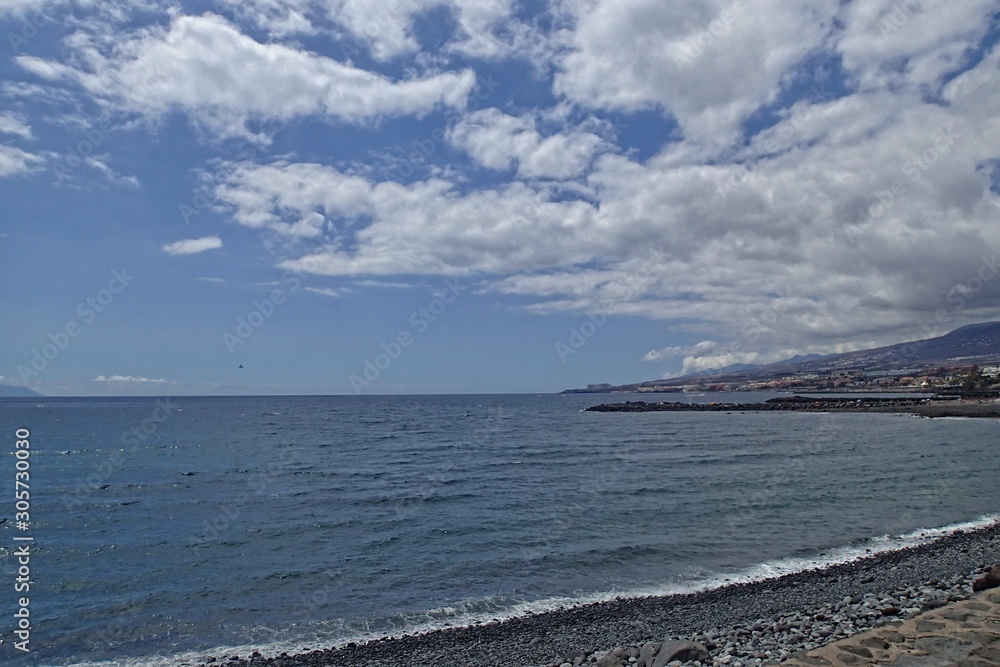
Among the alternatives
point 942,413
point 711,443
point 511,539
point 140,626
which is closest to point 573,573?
point 511,539

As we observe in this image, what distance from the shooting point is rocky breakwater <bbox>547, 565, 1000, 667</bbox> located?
9.52m

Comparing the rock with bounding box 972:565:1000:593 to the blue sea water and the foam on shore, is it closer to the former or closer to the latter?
the foam on shore

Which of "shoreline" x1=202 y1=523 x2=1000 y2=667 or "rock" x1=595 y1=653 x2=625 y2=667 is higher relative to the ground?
"rock" x1=595 y1=653 x2=625 y2=667

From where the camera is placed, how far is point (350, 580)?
1639 cm

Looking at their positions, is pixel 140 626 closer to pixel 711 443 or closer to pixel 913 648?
pixel 913 648

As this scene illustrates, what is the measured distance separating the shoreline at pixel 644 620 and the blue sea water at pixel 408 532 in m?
0.89

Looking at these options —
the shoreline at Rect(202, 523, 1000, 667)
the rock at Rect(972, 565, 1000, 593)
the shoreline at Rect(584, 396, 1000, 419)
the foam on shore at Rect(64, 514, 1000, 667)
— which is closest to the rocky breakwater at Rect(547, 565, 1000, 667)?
the rock at Rect(972, 565, 1000, 593)

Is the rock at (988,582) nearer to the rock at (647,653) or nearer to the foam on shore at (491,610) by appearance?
the foam on shore at (491,610)

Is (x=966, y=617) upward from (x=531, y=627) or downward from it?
upward

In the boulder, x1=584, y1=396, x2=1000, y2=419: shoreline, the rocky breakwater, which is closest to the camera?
the rocky breakwater

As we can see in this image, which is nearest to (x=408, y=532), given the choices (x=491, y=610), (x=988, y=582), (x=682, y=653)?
(x=491, y=610)

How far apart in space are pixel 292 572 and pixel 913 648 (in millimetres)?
15306

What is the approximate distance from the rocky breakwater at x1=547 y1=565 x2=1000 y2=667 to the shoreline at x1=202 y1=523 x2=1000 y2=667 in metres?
0.12

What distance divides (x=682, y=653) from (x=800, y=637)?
2.60m
